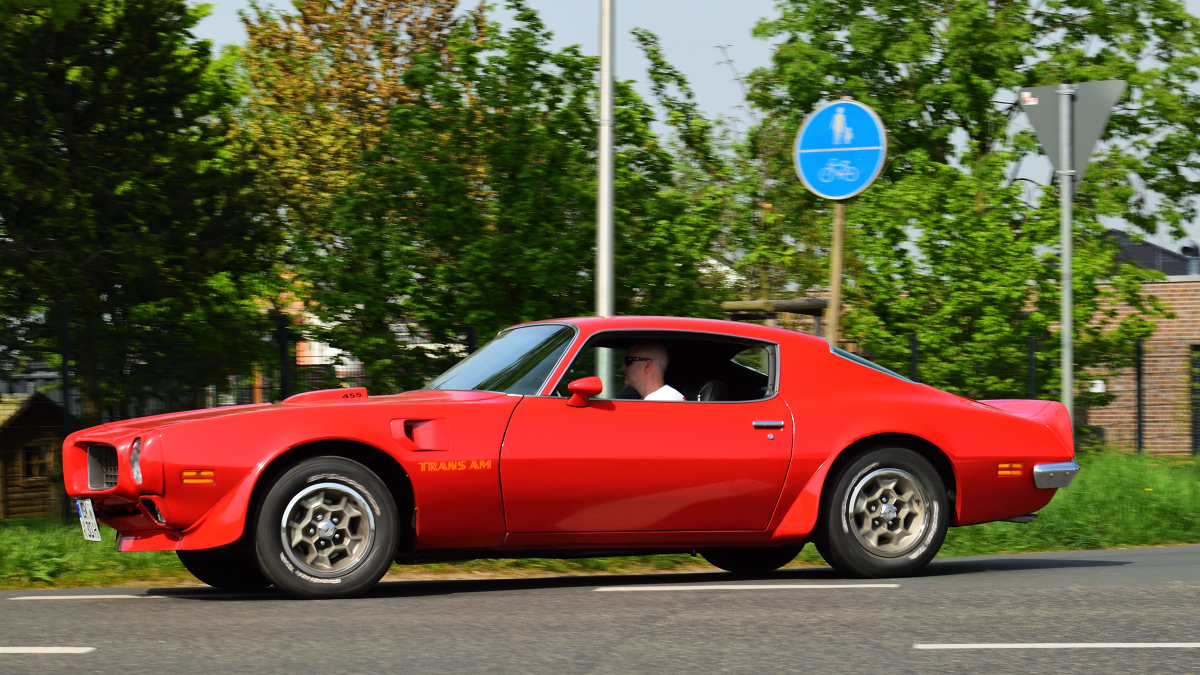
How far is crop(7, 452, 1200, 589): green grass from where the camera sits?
848 cm

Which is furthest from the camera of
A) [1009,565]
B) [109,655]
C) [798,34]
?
[798,34]

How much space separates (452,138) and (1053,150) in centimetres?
718

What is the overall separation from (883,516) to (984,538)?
303 centimetres

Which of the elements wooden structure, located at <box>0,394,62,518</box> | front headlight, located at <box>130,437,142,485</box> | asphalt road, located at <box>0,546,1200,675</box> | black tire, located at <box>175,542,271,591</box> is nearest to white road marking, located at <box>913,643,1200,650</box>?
asphalt road, located at <box>0,546,1200,675</box>

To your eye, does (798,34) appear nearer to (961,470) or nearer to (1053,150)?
(1053,150)

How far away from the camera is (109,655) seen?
206 inches

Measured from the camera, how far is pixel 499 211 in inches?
632

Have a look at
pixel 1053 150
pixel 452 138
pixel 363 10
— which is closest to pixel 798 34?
pixel 363 10

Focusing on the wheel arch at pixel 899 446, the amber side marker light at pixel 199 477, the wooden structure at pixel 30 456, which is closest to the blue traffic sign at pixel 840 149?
the wheel arch at pixel 899 446

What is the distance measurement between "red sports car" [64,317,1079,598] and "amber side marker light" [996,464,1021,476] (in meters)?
0.01

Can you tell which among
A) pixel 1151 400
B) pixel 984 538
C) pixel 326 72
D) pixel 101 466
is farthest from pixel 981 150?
pixel 101 466

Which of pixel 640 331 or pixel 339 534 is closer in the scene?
pixel 339 534

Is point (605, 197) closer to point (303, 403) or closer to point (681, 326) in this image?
point (681, 326)

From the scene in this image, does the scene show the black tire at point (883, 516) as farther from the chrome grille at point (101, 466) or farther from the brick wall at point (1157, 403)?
the brick wall at point (1157, 403)
